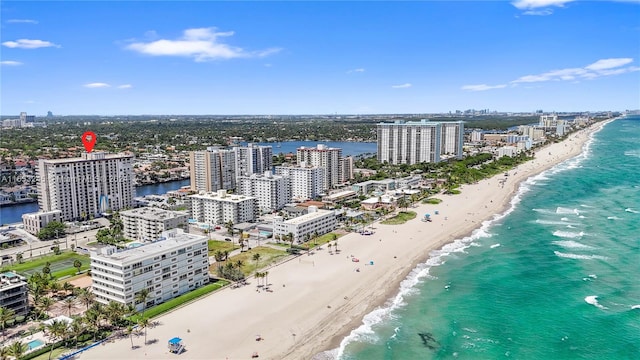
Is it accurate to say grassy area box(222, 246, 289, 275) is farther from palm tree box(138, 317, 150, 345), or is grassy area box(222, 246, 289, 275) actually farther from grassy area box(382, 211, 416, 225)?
grassy area box(382, 211, 416, 225)

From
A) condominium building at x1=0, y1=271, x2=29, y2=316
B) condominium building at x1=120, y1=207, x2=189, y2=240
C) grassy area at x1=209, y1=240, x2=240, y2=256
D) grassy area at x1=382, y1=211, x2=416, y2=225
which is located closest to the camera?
condominium building at x1=0, y1=271, x2=29, y2=316

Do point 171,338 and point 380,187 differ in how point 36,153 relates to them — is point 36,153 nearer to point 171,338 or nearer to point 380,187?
point 380,187

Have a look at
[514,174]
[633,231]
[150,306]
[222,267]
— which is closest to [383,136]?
[514,174]

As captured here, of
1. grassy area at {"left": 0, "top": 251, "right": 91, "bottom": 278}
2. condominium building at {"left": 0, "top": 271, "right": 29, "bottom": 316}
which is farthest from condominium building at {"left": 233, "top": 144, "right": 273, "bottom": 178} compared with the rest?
condominium building at {"left": 0, "top": 271, "right": 29, "bottom": 316}

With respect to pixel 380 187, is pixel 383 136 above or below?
above

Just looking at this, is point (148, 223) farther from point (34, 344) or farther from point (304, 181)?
point (304, 181)

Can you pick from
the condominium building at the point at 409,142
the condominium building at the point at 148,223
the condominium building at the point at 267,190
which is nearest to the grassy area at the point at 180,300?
the condominium building at the point at 148,223

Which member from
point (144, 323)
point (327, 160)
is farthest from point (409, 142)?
point (144, 323)
